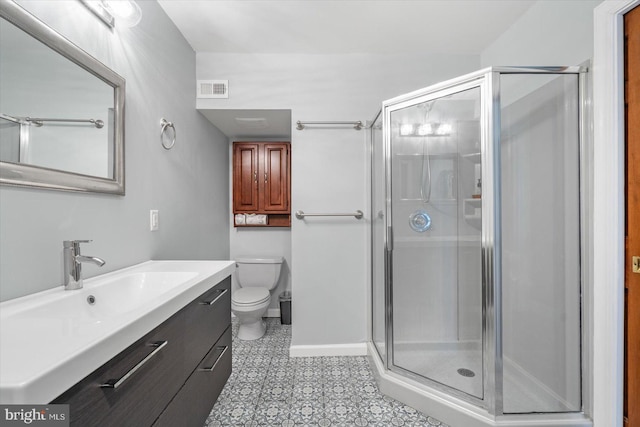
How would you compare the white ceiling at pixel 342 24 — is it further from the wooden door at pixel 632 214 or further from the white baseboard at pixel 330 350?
the white baseboard at pixel 330 350

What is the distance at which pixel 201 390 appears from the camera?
119 centimetres

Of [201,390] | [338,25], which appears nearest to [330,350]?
[201,390]

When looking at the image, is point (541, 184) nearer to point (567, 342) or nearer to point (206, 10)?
point (567, 342)

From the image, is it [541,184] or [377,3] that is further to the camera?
[377,3]

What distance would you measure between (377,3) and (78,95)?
1.67 meters

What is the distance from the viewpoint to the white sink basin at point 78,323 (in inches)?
19.1

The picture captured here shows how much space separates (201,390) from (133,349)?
1.89 ft

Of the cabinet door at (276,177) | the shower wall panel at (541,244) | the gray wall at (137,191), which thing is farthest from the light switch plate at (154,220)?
the shower wall panel at (541,244)

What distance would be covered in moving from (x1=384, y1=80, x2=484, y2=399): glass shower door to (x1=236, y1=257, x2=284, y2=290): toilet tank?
4.46 ft

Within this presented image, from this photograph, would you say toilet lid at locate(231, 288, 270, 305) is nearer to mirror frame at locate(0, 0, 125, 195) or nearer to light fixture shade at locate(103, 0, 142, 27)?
mirror frame at locate(0, 0, 125, 195)

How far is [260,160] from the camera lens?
9.66 ft

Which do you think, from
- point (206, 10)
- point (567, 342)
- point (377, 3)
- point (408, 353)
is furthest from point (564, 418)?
point (206, 10)

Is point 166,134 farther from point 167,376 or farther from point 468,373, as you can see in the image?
point 468,373

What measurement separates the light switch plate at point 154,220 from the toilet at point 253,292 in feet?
3.26
